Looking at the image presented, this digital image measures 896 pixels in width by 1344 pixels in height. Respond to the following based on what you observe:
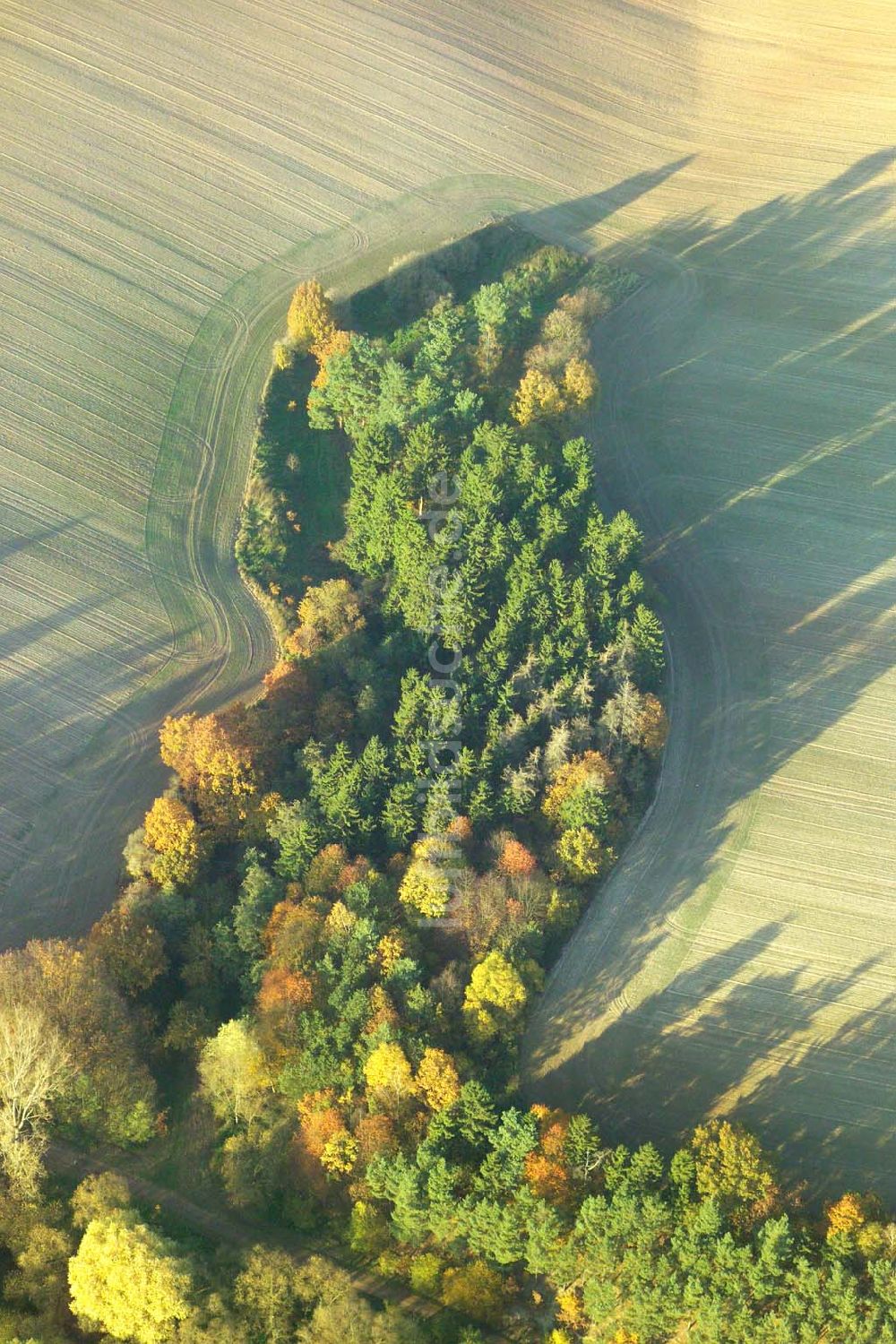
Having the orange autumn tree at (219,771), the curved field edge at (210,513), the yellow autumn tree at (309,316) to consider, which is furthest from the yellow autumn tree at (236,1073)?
the yellow autumn tree at (309,316)

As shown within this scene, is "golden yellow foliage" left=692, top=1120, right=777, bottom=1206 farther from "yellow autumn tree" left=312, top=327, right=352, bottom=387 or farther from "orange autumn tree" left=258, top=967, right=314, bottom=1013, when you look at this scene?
"yellow autumn tree" left=312, top=327, right=352, bottom=387

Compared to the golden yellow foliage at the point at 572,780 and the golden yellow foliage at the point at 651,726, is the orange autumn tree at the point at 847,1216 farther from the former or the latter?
the golden yellow foliage at the point at 651,726

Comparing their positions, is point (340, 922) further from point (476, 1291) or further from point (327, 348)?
point (327, 348)

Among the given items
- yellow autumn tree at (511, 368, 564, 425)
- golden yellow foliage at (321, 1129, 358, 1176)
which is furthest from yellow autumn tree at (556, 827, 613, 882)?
yellow autumn tree at (511, 368, 564, 425)

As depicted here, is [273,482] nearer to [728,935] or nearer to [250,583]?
[250,583]

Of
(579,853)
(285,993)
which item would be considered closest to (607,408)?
(579,853)

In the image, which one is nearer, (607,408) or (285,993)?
(285,993)
